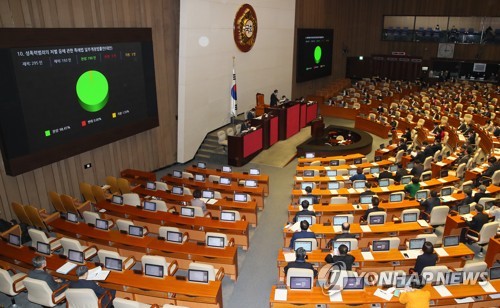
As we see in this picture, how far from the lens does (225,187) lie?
42.2 ft

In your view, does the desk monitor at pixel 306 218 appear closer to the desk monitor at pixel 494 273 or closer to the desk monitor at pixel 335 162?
the desk monitor at pixel 494 273

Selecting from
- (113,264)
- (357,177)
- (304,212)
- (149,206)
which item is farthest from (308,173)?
(113,264)

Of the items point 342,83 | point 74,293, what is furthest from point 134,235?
point 342,83

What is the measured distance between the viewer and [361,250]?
8.62 meters

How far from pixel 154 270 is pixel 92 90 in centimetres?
713

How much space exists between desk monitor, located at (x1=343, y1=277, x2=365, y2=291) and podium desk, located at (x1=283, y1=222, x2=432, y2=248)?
2.19 m

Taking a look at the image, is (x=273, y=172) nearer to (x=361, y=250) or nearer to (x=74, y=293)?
(x=361, y=250)

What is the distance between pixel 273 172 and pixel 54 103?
8.34 m

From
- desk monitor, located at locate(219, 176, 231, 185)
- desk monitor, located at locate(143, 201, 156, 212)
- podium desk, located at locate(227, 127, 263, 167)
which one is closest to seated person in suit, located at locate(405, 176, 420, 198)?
desk monitor, located at locate(219, 176, 231, 185)

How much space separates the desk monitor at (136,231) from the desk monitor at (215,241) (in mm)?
1681

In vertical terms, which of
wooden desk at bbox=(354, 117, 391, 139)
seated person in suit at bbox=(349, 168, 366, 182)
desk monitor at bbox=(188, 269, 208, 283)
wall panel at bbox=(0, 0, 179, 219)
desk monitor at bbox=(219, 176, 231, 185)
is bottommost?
wooden desk at bbox=(354, 117, 391, 139)

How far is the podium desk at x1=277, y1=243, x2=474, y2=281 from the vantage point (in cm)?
834

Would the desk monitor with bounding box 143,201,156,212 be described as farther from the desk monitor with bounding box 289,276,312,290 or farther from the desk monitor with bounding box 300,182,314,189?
the desk monitor with bounding box 289,276,312,290

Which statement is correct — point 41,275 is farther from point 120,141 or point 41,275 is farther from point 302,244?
point 120,141
